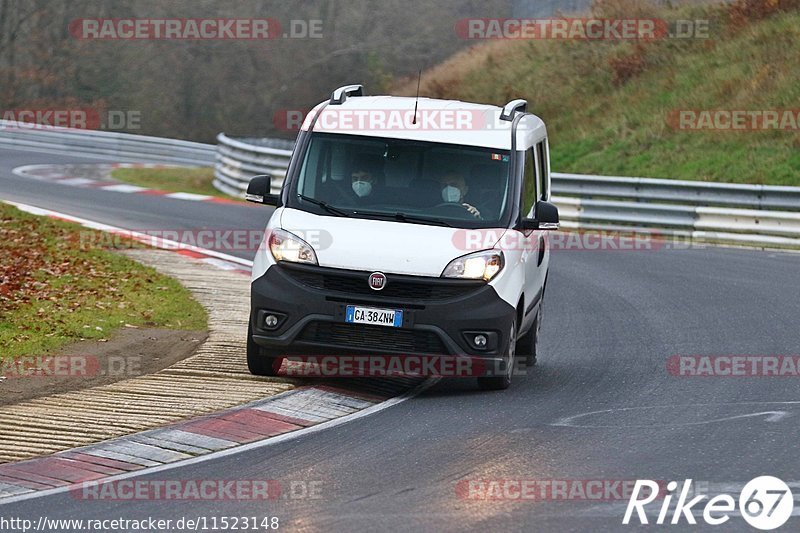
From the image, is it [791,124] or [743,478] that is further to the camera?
[791,124]

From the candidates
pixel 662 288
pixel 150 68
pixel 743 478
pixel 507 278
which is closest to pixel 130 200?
pixel 662 288

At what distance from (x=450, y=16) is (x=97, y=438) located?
6172 cm

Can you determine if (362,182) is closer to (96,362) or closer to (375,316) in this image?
(375,316)

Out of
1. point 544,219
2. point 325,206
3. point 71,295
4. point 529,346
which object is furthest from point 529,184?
point 71,295

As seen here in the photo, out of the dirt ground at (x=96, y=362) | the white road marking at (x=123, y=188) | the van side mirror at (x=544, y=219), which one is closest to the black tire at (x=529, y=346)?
the van side mirror at (x=544, y=219)

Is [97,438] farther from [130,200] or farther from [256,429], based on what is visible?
[130,200]

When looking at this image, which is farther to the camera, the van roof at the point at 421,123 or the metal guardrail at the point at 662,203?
the metal guardrail at the point at 662,203

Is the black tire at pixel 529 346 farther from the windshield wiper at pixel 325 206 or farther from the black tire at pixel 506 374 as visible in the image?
the windshield wiper at pixel 325 206

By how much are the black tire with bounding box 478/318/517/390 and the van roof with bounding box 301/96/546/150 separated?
163 centimetres

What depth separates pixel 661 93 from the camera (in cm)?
3519

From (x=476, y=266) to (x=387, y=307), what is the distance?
29.3 inches

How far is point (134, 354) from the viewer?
38.9ft

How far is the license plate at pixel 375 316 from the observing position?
10.1 metres

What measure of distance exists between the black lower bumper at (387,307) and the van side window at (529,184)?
49.0 inches
